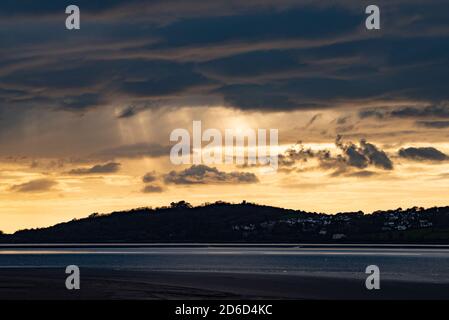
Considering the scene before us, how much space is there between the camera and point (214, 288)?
103 metres

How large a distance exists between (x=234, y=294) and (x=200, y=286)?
12890mm

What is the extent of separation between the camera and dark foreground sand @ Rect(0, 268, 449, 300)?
92938 mm

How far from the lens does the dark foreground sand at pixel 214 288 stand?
9294 centimetres
